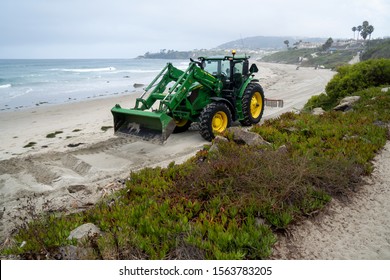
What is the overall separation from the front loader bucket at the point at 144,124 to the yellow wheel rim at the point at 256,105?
13.7 feet

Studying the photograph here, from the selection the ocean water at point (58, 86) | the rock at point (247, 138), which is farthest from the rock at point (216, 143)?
the ocean water at point (58, 86)

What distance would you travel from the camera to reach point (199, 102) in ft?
30.4

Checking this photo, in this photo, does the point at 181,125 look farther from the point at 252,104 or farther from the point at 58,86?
the point at 58,86

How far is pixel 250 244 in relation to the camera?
11.2ft

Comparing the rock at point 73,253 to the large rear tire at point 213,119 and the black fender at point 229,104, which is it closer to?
the large rear tire at point 213,119

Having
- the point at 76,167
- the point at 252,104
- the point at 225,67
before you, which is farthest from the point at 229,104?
the point at 76,167

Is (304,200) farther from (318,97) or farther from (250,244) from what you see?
(318,97)

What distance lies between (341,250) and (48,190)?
17.7ft

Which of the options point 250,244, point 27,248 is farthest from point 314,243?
point 27,248

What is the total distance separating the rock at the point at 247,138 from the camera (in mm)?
6784

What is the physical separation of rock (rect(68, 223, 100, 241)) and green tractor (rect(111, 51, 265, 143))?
3.80 metres

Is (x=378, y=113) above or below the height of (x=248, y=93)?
below

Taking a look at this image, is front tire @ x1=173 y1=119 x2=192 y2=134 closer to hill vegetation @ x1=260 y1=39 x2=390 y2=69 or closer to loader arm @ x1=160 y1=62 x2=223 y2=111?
loader arm @ x1=160 y1=62 x2=223 y2=111

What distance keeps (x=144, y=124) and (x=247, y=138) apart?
9.16 ft
